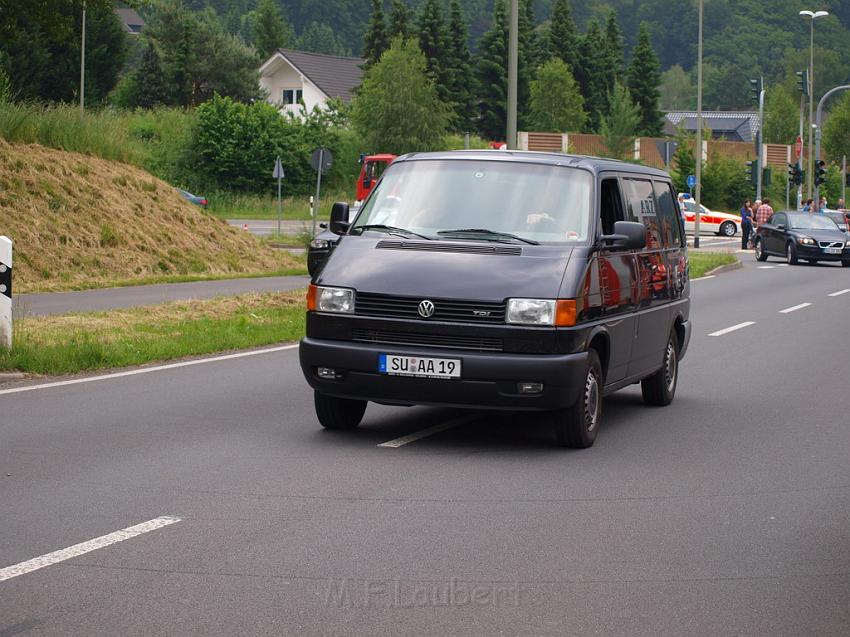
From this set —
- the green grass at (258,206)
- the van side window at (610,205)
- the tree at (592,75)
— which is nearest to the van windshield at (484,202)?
the van side window at (610,205)

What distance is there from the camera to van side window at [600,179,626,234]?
1009cm

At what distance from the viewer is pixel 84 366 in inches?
518

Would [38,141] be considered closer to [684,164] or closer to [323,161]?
[323,161]

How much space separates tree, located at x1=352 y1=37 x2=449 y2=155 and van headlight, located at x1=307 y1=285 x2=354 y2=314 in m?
58.8

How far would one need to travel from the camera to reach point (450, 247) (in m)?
9.27

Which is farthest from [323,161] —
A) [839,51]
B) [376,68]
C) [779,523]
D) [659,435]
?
[839,51]

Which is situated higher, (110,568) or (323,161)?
(323,161)

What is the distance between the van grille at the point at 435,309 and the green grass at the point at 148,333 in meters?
4.68

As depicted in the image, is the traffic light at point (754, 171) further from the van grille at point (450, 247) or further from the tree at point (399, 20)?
the tree at point (399, 20)

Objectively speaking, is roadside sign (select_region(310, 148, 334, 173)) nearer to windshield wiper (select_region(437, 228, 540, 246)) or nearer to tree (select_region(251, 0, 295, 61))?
windshield wiper (select_region(437, 228, 540, 246))

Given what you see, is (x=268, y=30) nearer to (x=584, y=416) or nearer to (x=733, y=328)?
(x=733, y=328)

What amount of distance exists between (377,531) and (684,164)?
66876 mm

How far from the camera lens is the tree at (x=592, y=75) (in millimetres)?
111250

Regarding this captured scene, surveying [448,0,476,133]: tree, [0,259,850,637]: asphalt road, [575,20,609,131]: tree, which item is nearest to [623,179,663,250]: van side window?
[0,259,850,637]: asphalt road
